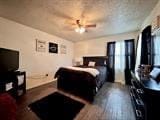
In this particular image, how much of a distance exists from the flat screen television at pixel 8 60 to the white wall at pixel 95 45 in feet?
13.4

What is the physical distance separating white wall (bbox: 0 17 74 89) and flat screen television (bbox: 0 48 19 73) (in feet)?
1.62

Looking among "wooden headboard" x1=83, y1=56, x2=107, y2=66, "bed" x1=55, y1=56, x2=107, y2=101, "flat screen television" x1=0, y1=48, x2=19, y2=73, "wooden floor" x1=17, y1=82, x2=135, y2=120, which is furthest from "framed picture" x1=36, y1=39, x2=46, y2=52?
"wooden headboard" x1=83, y1=56, x2=107, y2=66

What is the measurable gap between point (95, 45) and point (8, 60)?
14.6 ft

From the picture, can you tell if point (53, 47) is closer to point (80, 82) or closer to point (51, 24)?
point (51, 24)

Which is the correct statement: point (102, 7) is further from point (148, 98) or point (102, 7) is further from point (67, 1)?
point (148, 98)

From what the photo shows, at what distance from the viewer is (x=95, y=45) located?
609 centimetres

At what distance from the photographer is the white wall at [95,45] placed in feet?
16.8

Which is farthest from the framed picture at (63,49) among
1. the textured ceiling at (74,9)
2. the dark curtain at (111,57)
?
the textured ceiling at (74,9)

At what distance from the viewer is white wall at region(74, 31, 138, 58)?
5121 millimetres

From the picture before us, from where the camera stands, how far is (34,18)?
319 centimetres

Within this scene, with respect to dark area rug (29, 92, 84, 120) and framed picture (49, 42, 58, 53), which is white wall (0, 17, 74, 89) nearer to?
framed picture (49, 42, 58, 53)

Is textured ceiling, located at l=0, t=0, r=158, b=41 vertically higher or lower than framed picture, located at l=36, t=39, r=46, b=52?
higher

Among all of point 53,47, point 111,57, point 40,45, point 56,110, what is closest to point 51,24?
point 40,45

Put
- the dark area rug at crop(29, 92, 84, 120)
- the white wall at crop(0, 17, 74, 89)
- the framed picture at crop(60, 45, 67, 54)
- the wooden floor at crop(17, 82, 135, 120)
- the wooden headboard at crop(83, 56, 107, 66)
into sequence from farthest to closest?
the framed picture at crop(60, 45, 67, 54) → the wooden headboard at crop(83, 56, 107, 66) → the white wall at crop(0, 17, 74, 89) → the wooden floor at crop(17, 82, 135, 120) → the dark area rug at crop(29, 92, 84, 120)
